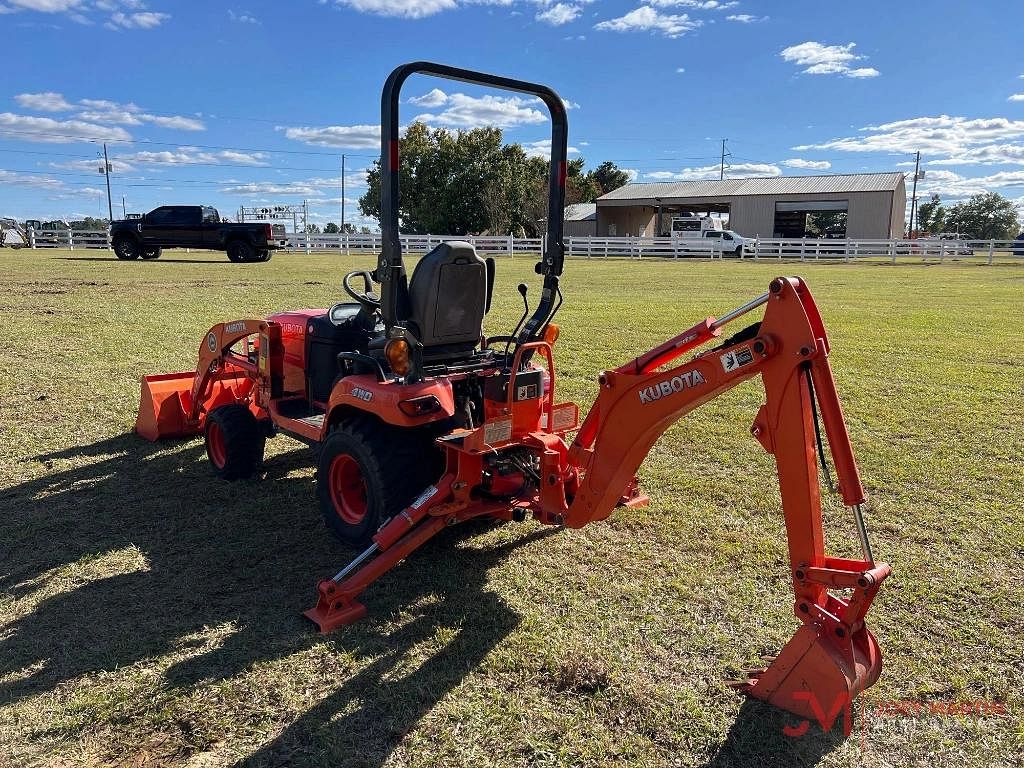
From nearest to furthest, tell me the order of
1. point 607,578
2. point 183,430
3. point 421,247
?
1. point 607,578
2. point 183,430
3. point 421,247

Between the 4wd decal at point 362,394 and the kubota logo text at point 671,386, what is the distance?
1595 millimetres

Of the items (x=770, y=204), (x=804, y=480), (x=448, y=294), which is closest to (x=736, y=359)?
(x=804, y=480)

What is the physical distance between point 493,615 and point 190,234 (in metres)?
28.2

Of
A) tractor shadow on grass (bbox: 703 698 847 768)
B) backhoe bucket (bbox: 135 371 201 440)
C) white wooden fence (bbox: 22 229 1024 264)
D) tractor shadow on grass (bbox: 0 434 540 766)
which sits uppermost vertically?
white wooden fence (bbox: 22 229 1024 264)

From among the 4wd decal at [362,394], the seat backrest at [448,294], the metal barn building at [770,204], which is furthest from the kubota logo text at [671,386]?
the metal barn building at [770,204]

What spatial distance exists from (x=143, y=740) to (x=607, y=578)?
2.30 metres

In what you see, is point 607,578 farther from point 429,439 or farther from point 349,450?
point 349,450

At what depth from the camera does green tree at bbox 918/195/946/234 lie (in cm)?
9862

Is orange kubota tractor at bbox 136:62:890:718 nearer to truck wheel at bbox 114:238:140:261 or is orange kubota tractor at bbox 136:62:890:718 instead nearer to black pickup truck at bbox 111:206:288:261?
black pickup truck at bbox 111:206:288:261

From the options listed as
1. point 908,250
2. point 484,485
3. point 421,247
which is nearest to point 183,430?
point 484,485

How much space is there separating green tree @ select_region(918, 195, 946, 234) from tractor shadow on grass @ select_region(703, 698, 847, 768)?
110090mm

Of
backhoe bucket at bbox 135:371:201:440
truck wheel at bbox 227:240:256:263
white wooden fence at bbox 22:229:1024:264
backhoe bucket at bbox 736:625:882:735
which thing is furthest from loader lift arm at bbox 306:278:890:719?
white wooden fence at bbox 22:229:1024:264

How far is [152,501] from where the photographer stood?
522 centimetres

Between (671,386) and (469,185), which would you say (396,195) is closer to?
(671,386)
